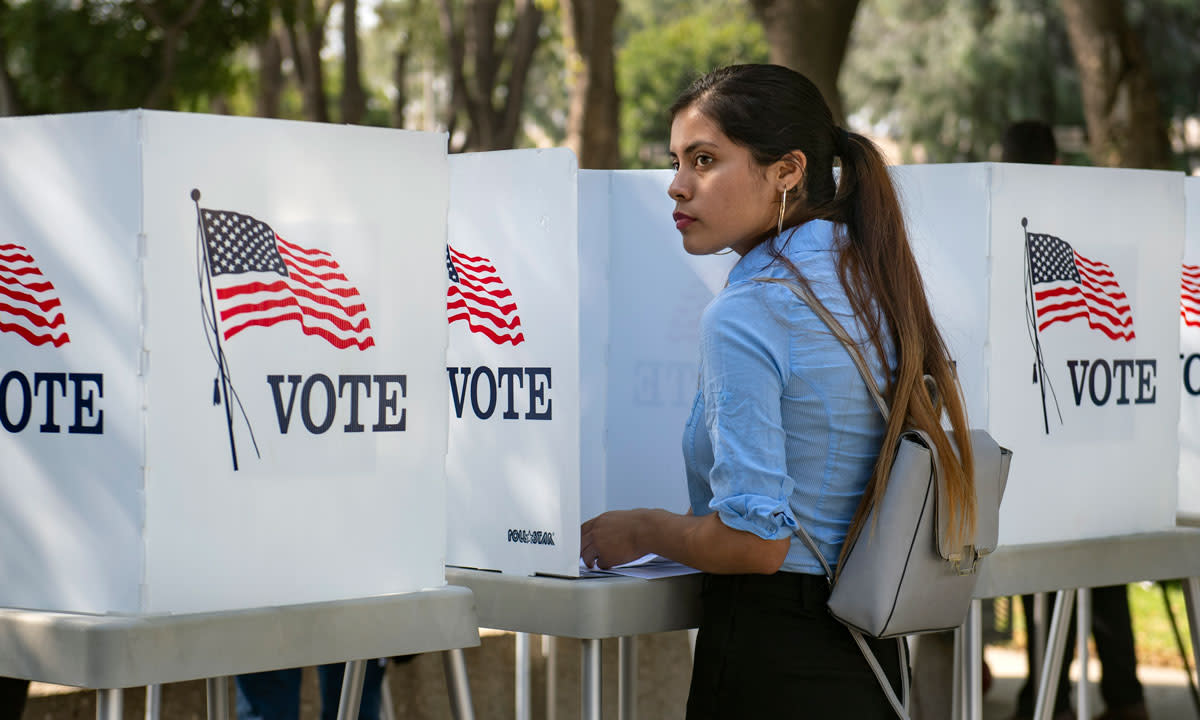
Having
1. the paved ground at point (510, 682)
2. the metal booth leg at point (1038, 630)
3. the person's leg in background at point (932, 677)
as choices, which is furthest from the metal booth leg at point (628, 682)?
the metal booth leg at point (1038, 630)

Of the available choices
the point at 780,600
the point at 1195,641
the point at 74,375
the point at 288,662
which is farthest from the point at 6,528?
the point at 1195,641

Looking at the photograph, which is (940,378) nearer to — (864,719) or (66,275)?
(864,719)

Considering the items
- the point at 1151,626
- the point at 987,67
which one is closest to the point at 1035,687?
the point at 1151,626

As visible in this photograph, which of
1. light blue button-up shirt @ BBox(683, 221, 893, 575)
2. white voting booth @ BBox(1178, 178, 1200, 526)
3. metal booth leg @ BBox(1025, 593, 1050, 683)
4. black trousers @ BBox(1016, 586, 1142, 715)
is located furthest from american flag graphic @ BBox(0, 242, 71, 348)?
black trousers @ BBox(1016, 586, 1142, 715)

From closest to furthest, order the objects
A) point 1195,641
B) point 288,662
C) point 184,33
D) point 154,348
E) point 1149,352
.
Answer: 1. point 154,348
2. point 288,662
3. point 1149,352
4. point 1195,641
5. point 184,33

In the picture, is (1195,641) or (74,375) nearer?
(74,375)

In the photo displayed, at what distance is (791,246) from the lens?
2.17 meters

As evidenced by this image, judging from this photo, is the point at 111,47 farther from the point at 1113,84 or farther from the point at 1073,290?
the point at 1073,290

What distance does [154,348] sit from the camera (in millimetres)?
1922

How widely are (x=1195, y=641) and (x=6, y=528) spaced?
2426 millimetres

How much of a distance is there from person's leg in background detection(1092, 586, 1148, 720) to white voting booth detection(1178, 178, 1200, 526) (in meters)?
1.48

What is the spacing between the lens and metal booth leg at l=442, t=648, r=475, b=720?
2.36m

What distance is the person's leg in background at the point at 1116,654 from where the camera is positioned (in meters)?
4.94

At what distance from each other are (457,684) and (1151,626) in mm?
5589
